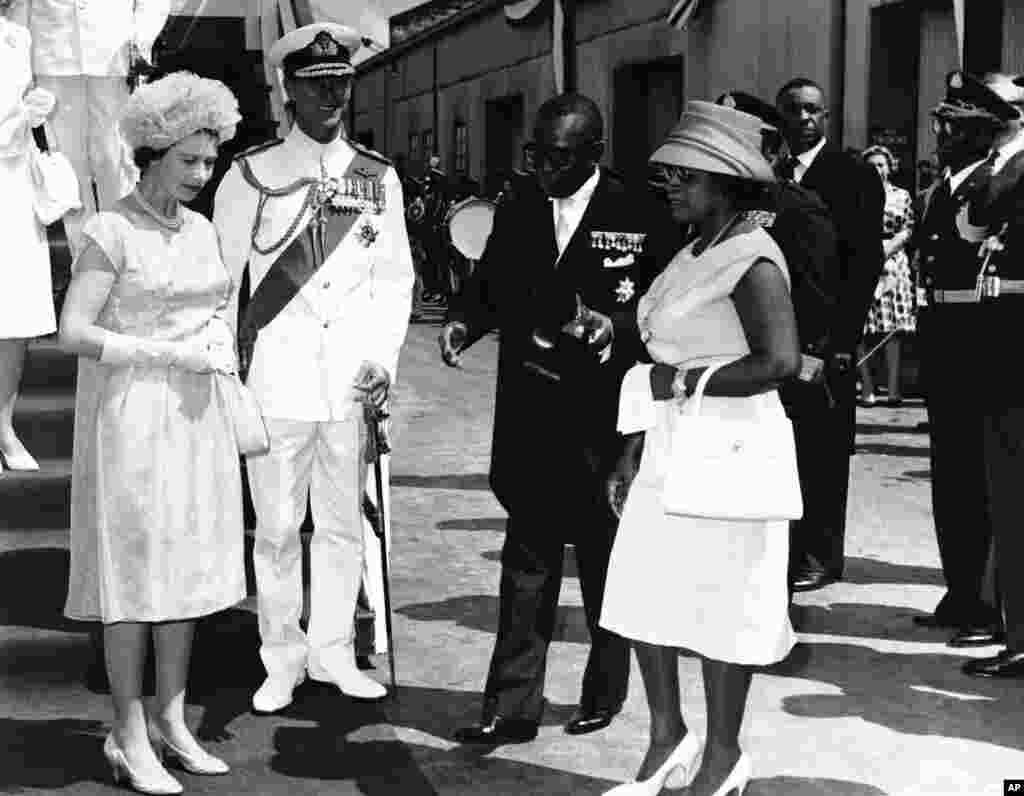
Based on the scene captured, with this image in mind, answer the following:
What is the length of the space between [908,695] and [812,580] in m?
1.60

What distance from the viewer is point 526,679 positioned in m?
5.45

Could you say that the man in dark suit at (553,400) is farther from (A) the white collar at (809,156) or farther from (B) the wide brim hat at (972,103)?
(A) the white collar at (809,156)

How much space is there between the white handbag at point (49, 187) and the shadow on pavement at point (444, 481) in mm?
2973

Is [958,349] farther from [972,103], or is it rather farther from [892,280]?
[892,280]

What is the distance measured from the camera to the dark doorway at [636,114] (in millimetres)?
24359

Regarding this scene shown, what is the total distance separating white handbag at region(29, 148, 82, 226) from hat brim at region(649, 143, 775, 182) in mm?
3720

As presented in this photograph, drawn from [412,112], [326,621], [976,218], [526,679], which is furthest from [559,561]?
[412,112]

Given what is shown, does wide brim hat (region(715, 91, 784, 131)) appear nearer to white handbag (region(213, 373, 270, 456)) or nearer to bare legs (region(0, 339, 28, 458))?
white handbag (region(213, 373, 270, 456))

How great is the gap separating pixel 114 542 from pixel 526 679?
1.33 metres

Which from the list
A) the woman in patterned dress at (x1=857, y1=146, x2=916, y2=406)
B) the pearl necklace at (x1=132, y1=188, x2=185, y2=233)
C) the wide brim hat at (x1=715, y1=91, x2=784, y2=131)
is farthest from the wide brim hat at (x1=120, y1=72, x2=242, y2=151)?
the woman in patterned dress at (x1=857, y1=146, x2=916, y2=406)

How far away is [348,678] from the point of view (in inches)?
229

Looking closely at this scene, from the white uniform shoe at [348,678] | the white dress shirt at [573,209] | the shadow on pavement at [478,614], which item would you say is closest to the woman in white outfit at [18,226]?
the shadow on pavement at [478,614]

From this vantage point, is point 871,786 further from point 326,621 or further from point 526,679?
point 326,621

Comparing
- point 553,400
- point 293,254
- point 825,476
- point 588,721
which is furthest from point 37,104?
point 588,721
